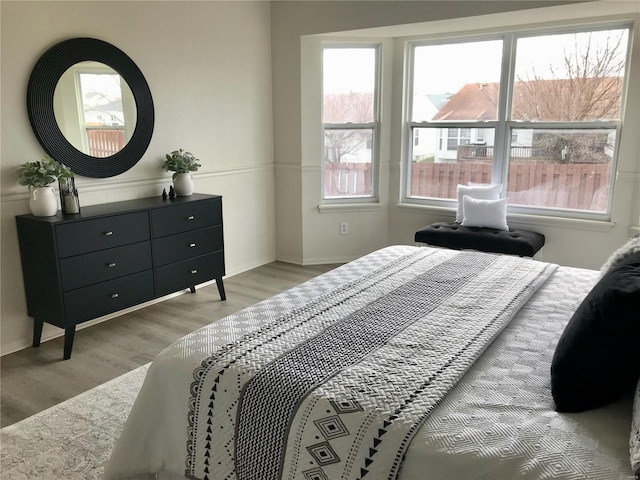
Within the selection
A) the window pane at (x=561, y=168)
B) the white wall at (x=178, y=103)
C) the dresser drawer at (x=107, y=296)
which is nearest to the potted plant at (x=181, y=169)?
the white wall at (x=178, y=103)

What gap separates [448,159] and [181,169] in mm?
2503

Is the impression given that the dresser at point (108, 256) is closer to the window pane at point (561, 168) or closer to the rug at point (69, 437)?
the rug at point (69, 437)

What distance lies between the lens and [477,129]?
473 cm

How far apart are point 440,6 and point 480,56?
→ 0.77m

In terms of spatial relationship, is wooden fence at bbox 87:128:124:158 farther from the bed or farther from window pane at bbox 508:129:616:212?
window pane at bbox 508:129:616:212

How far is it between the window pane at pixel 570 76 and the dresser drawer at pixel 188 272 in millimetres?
2895

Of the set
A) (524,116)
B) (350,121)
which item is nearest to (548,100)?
(524,116)

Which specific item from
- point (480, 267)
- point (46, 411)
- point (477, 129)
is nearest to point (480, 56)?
point (477, 129)

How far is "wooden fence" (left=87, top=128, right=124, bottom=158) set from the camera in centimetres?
353

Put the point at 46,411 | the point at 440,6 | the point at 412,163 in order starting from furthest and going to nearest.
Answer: the point at 412,163 → the point at 440,6 → the point at 46,411

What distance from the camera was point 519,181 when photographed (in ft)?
15.2

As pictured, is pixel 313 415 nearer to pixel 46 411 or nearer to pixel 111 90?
pixel 46 411

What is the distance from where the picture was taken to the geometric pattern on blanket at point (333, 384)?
4.51 feet

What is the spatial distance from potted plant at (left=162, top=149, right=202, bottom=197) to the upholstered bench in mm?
1962
